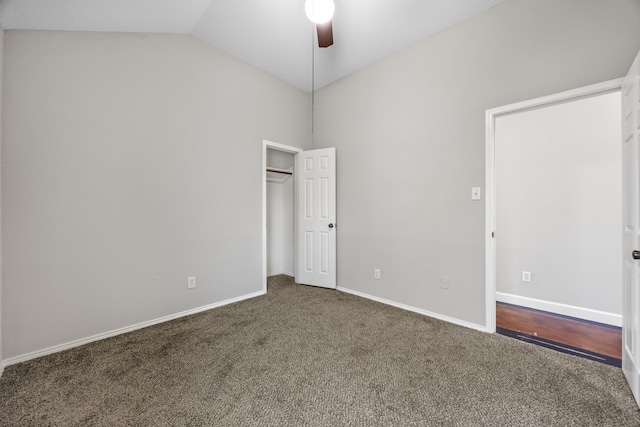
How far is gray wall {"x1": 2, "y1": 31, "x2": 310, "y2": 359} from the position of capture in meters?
1.95

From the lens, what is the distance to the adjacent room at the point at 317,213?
161 centimetres

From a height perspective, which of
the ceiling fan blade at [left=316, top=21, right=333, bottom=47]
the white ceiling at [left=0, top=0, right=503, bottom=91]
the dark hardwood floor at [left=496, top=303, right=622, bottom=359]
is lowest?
the dark hardwood floor at [left=496, top=303, right=622, bottom=359]

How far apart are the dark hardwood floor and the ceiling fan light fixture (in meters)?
3.21

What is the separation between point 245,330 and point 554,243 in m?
3.54

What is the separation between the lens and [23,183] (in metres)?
1.93

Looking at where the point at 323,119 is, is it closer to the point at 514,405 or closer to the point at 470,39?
the point at 470,39

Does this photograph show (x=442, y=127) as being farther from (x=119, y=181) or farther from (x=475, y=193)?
(x=119, y=181)

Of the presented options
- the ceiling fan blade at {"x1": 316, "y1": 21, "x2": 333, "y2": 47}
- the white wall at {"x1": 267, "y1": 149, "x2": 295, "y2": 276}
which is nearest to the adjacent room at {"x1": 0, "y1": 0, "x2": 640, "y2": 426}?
the ceiling fan blade at {"x1": 316, "y1": 21, "x2": 333, "y2": 47}

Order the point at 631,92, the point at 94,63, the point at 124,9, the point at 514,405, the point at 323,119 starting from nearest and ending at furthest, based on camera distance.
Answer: the point at 514,405 → the point at 631,92 → the point at 124,9 → the point at 94,63 → the point at 323,119

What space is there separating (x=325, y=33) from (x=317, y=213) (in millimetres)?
2297

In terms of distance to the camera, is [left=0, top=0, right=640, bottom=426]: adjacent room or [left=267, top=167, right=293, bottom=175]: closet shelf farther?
[left=267, top=167, right=293, bottom=175]: closet shelf

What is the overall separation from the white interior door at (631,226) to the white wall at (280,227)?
3.69m

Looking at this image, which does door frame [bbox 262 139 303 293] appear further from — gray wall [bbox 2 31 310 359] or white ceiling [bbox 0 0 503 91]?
white ceiling [bbox 0 0 503 91]

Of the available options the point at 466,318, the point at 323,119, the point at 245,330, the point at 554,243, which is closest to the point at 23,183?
the point at 245,330
